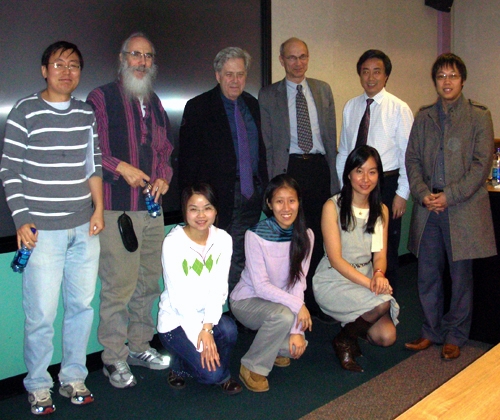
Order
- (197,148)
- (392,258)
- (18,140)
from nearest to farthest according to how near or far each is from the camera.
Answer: (18,140) < (197,148) < (392,258)

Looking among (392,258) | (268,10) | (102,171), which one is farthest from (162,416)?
(268,10)

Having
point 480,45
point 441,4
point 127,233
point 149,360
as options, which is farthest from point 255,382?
point 480,45

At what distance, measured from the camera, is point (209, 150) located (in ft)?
9.66

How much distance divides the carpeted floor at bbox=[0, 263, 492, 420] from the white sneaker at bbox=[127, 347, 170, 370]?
3cm

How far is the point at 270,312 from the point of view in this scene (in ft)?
8.43

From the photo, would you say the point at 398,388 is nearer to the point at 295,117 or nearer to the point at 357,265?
the point at 357,265

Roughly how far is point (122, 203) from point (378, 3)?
3474 mm

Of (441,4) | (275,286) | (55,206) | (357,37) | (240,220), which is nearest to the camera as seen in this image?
(55,206)

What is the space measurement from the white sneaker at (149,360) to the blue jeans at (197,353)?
191 mm

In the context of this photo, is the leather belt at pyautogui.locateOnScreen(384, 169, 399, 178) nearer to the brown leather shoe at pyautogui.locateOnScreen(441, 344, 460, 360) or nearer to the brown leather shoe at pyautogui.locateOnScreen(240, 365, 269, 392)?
the brown leather shoe at pyautogui.locateOnScreen(441, 344, 460, 360)

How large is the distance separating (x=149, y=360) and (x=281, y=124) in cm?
157

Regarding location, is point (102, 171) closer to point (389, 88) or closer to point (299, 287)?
point (299, 287)

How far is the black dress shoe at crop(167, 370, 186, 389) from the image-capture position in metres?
2.61

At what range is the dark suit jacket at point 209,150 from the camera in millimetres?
2945
